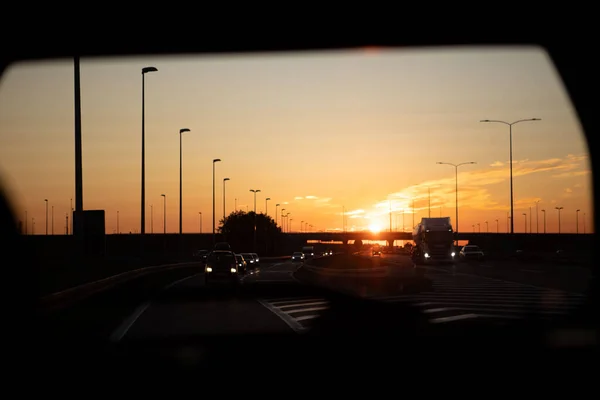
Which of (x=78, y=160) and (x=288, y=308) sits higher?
(x=78, y=160)

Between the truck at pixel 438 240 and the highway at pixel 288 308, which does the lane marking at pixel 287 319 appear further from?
the truck at pixel 438 240

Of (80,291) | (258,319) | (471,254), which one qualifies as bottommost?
(471,254)

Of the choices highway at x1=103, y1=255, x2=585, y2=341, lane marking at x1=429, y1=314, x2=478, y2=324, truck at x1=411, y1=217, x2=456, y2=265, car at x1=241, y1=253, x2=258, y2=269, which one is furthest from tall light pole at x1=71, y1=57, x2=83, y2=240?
car at x1=241, y1=253, x2=258, y2=269

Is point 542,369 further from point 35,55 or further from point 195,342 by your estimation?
point 195,342

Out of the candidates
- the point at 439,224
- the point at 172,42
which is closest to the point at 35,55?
the point at 172,42

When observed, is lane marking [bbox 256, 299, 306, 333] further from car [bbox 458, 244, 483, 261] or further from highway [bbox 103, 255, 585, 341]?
car [bbox 458, 244, 483, 261]

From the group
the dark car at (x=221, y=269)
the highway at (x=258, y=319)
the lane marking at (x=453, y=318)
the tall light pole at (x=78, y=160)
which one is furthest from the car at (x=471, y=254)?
the lane marking at (x=453, y=318)

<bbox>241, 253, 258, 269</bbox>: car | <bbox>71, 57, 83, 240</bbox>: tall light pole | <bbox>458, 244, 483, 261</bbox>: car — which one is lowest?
<bbox>241, 253, 258, 269</bbox>: car

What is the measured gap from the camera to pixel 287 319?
20.8m

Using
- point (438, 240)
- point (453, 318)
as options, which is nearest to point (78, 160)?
point (453, 318)

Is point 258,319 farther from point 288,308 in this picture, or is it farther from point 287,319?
point 288,308

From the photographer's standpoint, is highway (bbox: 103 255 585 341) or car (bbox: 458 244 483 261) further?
car (bbox: 458 244 483 261)

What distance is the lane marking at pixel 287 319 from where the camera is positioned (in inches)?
710

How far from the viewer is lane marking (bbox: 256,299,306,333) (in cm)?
1803
